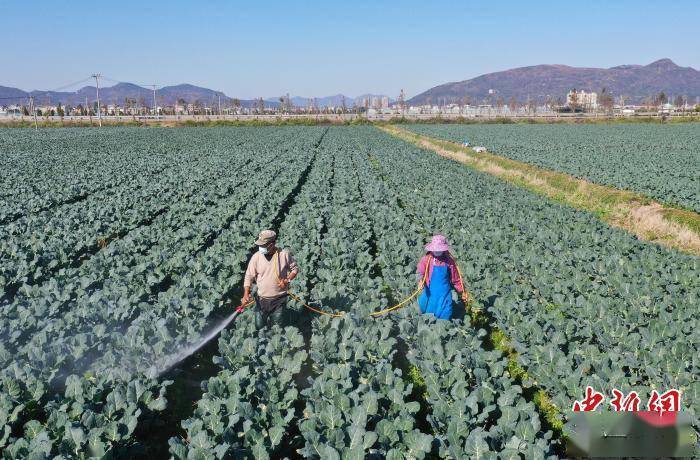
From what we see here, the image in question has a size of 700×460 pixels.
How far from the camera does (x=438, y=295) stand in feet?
25.4

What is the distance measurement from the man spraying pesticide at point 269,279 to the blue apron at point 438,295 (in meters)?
2.07

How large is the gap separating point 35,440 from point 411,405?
365cm

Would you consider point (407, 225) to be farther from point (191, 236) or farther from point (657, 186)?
point (657, 186)

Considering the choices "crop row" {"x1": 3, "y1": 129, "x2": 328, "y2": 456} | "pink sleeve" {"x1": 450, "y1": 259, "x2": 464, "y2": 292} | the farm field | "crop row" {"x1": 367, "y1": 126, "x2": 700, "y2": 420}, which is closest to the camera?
"crop row" {"x1": 3, "y1": 129, "x2": 328, "y2": 456}

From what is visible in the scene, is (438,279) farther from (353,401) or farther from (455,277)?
(353,401)

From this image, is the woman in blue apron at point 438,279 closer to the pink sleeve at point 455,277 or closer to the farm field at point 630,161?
the pink sleeve at point 455,277

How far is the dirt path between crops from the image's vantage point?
16.6m

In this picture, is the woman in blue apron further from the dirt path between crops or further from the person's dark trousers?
the dirt path between crops

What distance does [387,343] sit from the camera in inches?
275

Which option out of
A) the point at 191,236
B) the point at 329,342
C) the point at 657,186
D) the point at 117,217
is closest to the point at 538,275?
the point at 329,342

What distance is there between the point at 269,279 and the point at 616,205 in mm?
18004

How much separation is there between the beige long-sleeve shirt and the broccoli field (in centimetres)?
59

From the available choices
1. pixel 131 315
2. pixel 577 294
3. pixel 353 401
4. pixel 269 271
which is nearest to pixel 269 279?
pixel 269 271

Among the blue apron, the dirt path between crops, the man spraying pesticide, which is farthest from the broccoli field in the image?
the dirt path between crops
